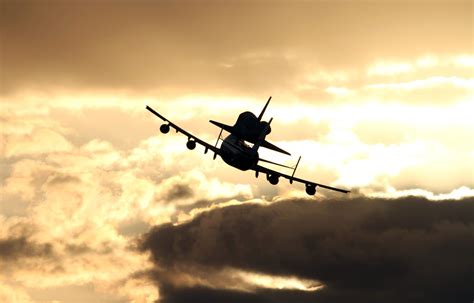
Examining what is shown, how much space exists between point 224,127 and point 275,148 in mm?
10723

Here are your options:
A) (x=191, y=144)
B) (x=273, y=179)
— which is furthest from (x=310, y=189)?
(x=191, y=144)

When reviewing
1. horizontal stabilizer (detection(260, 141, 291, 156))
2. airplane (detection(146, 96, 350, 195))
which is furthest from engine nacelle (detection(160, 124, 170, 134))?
horizontal stabilizer (detection(260, 141, 291, 156))

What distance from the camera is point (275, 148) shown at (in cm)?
15625

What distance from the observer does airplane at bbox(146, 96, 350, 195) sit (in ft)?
500

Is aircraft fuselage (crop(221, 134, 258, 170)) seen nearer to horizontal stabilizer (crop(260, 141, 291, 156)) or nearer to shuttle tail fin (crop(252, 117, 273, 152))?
shuttle tail fin (crop(252, 117, 273, 152))

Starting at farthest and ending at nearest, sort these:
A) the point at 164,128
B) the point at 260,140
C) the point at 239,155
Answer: the point at 260,140 → the point at 239,155 → the point at 164,128

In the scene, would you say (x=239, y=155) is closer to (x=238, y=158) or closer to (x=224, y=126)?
(x=238, y=158)

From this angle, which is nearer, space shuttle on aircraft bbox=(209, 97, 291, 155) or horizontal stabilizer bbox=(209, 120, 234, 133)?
horizontal stabilizer bbox=(209, 120, 234, 133)

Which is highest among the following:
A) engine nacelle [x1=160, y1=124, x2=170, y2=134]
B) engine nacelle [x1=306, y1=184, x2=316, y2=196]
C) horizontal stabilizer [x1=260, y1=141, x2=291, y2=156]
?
engine nacelle [x1=160, y1=124, x2=170, y2=134]

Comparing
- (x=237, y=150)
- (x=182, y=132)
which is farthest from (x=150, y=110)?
(x=237, y=150)

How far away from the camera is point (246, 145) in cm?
15400

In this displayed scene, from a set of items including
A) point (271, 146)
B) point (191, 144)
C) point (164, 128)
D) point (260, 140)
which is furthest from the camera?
point (271, 146)

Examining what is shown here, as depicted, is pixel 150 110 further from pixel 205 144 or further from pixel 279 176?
pixel 279 176

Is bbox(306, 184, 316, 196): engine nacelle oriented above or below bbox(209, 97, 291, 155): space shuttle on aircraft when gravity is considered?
below
